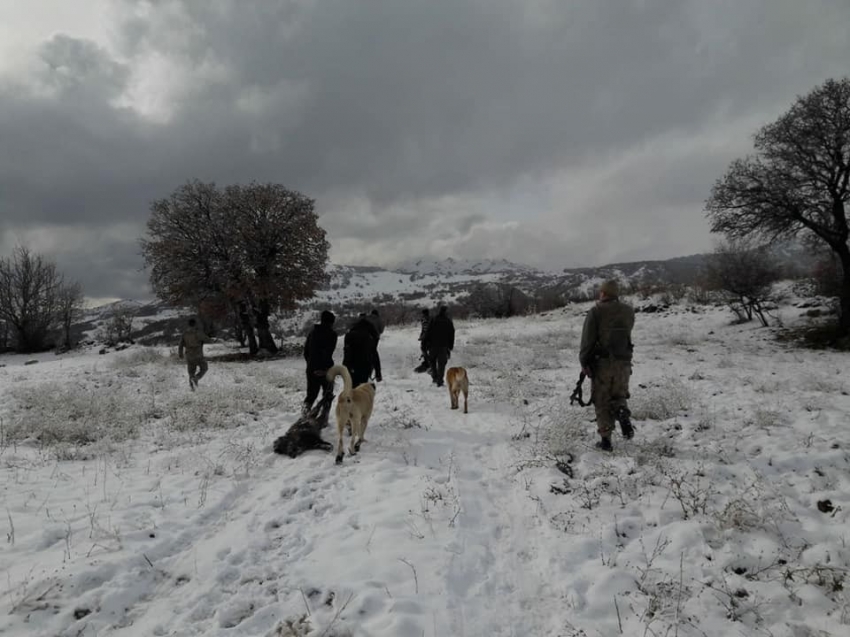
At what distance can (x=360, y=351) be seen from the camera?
8.49 metres

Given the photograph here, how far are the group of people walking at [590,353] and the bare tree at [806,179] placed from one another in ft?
49.3

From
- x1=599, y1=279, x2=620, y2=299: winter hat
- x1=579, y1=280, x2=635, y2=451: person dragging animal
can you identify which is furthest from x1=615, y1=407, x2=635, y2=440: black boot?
x1=599, y1=279, x2=620, y2=299: winter hat

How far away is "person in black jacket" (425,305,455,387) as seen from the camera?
1144 centimetres

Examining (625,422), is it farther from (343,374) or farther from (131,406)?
(131,406)

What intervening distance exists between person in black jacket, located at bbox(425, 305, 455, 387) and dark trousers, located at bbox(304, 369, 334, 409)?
175 inches

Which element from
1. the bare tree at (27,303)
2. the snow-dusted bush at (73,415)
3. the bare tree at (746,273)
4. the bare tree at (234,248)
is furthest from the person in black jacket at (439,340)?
the bare tree at (27,303)

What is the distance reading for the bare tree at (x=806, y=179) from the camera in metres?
15.0

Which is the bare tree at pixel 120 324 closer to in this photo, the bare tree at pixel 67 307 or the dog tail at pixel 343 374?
the bare tree at pixel 67 307

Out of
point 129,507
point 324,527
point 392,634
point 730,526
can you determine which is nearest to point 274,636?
point 392,634

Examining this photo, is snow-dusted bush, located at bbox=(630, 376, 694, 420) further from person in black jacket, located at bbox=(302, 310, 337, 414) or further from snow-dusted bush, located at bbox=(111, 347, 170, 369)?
snow-dusted bush, located at bbox=(111, 347, 170, 369)

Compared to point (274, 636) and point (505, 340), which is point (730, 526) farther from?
point (505, 340)

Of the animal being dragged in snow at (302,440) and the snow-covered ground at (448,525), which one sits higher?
the animal being dragged in snow at (302,440)

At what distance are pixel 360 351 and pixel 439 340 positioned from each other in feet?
12.0

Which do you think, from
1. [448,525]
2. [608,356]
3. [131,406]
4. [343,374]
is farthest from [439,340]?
[131,406]
